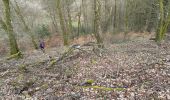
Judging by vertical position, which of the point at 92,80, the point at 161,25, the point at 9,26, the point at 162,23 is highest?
the point at 9,26

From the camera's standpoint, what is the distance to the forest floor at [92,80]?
7.66m

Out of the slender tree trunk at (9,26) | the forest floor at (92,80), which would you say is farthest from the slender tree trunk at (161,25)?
the slender tree trunk at (9,26)

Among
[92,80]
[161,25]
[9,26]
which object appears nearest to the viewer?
[92,80]

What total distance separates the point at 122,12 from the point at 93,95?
2684 centimetres

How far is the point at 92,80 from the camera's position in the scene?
9070mm

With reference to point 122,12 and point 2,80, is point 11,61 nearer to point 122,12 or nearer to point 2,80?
point 2,80

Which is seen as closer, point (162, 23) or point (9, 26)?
point (9, 26)

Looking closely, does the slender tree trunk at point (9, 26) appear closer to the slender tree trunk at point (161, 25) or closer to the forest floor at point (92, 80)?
the forest floor at point (92, 80)

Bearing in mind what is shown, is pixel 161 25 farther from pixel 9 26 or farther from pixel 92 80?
pixel 9 26

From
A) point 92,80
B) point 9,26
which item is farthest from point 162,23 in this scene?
point 9,26

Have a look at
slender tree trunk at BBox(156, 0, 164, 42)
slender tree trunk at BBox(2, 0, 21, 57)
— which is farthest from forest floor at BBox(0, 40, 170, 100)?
slender tree trunk at BBox(156, 0, 164, 42)

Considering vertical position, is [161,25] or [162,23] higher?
[162,23]

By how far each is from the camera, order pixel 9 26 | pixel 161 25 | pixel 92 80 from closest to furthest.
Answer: pixel 92 80 < pixel 9 26 < pixel 161 25

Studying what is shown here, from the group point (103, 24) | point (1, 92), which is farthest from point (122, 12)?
point (1, 92)
